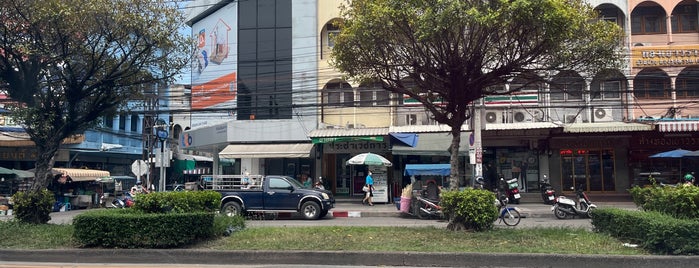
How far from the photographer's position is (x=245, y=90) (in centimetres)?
2875

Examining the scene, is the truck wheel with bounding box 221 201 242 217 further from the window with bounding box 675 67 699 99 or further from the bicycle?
the window with bounding box 675 67 699 99

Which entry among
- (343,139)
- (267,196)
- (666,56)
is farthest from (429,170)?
(666,56)

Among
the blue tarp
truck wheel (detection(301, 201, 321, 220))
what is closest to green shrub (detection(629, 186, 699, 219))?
truck wheel (detection(301, 201, 321, 220))

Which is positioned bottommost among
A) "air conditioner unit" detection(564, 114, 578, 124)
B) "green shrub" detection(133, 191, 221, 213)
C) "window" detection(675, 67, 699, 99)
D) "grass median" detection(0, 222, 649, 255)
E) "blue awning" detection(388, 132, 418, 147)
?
"grass median" detection(0, 222, 649, 255)

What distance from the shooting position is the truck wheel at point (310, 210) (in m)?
18.6

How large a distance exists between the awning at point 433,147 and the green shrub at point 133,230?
1521 centimetres

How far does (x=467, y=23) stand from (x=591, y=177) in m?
19.1

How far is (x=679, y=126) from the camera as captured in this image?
22500 millimetres

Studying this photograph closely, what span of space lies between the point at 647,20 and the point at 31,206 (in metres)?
26.6

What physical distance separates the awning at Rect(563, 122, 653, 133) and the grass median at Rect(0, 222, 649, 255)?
14.0 m

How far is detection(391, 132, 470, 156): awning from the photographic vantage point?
939 inches

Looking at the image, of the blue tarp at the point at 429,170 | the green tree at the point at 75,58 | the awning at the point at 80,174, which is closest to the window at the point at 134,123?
the awning at the point at 80,174

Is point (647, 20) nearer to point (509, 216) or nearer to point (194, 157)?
point (509, 216)

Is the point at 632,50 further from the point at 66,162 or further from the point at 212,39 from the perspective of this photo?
the point at 66,162
